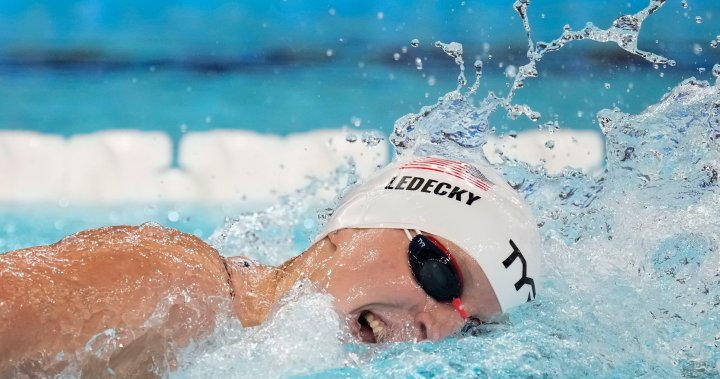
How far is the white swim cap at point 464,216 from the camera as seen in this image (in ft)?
5.87

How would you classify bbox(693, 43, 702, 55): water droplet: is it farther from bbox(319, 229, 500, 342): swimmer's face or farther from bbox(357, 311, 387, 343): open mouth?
bbox(357, 311, 387, 343): open mouth

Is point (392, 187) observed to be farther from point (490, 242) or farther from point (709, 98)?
point (709, 98)

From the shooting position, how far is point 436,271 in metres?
1.73

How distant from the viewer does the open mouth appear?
1742 mm

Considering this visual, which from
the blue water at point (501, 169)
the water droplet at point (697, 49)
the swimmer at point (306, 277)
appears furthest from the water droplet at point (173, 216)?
the water droplet at point (697, 49)

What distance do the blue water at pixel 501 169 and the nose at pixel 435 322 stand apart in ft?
0.08

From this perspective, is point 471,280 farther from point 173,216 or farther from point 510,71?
point 510,71

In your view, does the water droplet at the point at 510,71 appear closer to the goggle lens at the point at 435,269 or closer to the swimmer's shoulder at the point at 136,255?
the goggle lens at the point at 435,269

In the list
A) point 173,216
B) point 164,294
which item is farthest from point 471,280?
point 173,216

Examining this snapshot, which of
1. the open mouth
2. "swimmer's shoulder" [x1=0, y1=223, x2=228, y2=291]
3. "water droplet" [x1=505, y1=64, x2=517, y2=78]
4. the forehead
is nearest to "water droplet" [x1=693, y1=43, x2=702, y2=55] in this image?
"water droplet" [x1=505, y1=64, x2=517, y2=78]

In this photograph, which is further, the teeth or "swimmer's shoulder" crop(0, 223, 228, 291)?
the teeth

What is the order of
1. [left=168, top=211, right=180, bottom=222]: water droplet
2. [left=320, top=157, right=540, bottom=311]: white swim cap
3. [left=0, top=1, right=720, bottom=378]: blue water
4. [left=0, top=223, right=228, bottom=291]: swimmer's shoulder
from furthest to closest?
[left=168, top=211, right=180, bottom=222]: water droplet
[left=320, top=157, right=540, bottom=311]: white swim cap
[left=0, top=1, right=720, bottom=378]: blue water
[left=0, top=223, right=228, bottom=291]: swimmer's shoulder

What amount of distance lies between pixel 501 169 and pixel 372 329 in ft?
3.37

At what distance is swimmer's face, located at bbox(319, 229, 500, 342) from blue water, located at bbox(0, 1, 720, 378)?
0.04 meters
